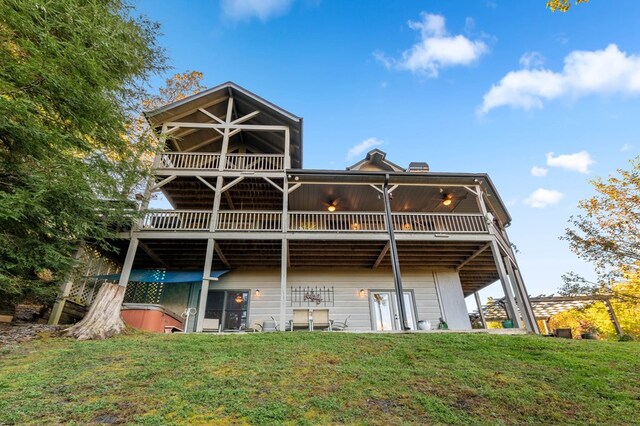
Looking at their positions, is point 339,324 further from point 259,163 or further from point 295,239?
point 259,163

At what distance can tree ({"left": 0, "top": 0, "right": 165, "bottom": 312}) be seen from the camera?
20.3 ft

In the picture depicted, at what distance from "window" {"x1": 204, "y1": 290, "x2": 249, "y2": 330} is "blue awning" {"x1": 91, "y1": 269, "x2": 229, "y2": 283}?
1.13m

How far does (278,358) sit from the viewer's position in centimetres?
557

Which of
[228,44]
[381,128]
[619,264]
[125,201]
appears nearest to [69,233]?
[125,201]

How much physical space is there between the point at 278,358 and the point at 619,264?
62.3 ft

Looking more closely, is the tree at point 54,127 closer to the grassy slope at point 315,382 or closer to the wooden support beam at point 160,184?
the wooden support beam at point 160,184

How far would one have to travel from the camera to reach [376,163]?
15594 mm

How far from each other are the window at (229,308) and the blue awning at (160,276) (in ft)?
3.71

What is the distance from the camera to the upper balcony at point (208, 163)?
11398 millimetres


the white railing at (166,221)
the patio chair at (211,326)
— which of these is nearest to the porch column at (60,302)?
A: the white railing at (166,221)

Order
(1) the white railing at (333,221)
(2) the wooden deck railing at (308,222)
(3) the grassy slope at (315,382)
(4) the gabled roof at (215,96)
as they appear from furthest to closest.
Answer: (4) the gabled roof at (215,96) < (1) the white railing at (333,221) < (2) the wooden deck railing at (308,222) < (3) the grassy slope at (315,382)

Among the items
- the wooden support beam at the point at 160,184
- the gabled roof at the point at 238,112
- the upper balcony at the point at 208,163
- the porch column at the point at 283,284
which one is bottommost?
the porch column at the point at 283,284

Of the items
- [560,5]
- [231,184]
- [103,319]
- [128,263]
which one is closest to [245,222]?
[231,184]

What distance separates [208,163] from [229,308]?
594cm
